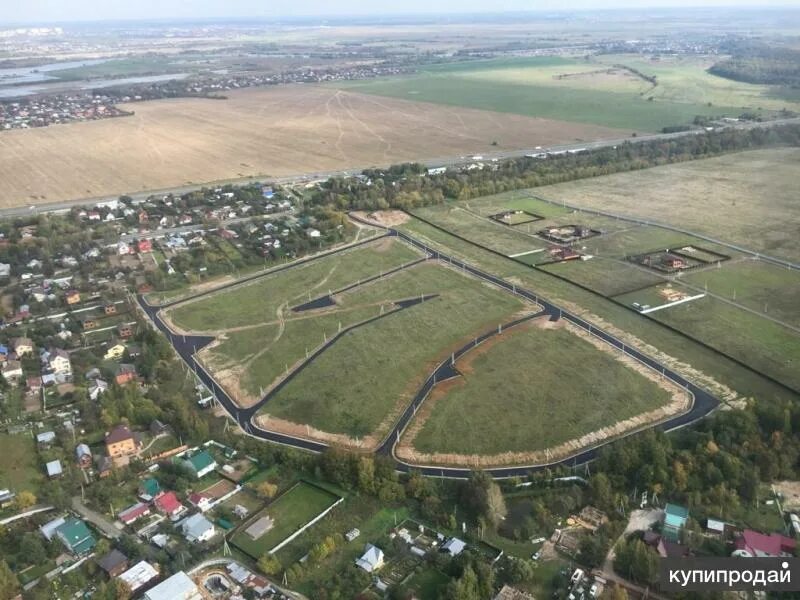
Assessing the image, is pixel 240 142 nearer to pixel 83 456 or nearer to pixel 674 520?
pixel 83 456

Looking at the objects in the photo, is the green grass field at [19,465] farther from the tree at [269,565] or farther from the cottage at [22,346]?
the tree at [269,565]

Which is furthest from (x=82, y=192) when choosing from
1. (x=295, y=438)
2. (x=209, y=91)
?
(x=209, y=91)

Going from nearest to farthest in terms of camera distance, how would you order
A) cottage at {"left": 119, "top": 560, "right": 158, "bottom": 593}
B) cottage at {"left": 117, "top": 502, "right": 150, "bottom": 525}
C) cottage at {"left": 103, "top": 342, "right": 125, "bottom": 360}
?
cottage at {"left": 119, "top": 560, "right": 158, "bottom": 593} < cottage at {"left": 117, "top": 502, "right": 150, "bottom": 525} < cottage at {"left": 103, "top": 342, "right": 125, "bottom": 360}

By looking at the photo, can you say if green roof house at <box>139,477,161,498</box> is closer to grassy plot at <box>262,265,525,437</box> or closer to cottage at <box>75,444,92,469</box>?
cottage at <box>75,444,92,469</box>

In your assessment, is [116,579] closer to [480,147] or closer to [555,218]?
[555,218]

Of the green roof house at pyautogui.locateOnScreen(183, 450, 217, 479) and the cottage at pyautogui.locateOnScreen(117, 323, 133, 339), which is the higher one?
the cottage at pyautogui.locateOnScreen(117, 323, 133, 339)

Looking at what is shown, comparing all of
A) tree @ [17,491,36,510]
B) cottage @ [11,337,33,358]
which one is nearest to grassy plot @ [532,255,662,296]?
tree @ [17,491,36,510]

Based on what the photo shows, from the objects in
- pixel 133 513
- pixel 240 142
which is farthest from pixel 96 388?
pixel 240 142

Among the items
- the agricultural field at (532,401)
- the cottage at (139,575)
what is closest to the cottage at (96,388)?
the cottage at (139,575)
